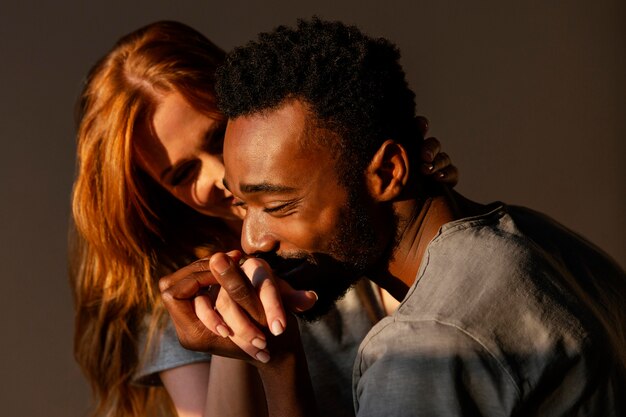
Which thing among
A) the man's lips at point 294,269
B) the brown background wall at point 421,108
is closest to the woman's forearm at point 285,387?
the man's lips at point 294,269

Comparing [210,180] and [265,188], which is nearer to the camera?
[265,188]

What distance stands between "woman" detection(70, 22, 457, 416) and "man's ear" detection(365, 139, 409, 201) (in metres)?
0.57

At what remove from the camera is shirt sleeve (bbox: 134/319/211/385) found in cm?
195

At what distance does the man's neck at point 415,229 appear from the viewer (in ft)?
4.38

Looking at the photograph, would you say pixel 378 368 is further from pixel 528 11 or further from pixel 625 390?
pixel 528 11

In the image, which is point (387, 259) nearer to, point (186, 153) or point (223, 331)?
point (223, 331)

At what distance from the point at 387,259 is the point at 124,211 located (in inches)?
30.1

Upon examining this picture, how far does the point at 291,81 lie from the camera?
4.26 ft

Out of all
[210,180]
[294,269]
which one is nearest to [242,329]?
[294,269]

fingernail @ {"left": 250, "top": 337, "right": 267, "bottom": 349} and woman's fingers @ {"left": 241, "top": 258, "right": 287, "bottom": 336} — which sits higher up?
woman's fingers @ {"left": 241, "top": 258, "right": 287, "bottom": 336}

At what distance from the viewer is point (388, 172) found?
52.1 inches

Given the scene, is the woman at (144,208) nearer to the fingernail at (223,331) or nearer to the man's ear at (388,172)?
the fingernail at (223,331)

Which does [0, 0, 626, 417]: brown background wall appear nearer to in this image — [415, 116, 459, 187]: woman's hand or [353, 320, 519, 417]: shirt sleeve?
[415, 116, 459, 187]: woman's hand

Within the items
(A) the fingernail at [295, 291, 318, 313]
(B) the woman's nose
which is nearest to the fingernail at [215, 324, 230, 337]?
(A) the fingernail at [295, 291, 318, 313]
